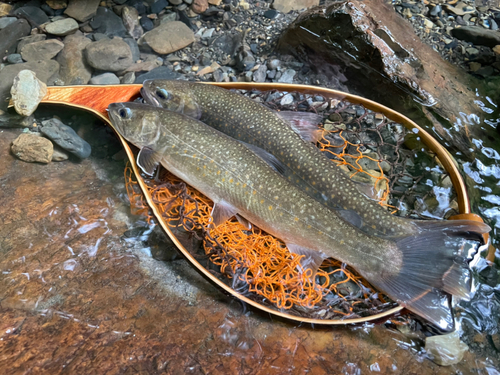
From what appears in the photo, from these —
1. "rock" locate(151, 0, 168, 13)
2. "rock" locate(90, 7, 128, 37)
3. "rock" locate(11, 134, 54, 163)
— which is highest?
"rock" locate(151, 0, 168, 13)

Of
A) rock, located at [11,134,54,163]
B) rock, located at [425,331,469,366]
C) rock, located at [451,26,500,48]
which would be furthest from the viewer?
rock, located at [451,26,500,48]

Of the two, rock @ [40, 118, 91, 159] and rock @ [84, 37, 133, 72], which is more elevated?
rock @ [84, 37, 133, 72]

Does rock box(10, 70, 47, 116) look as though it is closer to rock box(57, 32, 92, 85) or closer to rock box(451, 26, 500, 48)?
rock box(57, 32, 92, 85)

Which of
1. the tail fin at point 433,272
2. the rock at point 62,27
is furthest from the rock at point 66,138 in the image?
the tail fin at point 433,272

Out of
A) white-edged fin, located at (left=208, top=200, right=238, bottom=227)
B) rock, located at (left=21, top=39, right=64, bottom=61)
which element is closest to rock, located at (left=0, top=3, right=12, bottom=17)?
rock, located at (left=21, top=39, right=64, bottom=61)

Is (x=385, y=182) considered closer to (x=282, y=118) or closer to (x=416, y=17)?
(x=282, y=118)

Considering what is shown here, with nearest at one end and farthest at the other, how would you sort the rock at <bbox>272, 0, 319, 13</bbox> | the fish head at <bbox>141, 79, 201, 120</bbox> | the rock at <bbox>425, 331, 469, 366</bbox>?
1. the rock at <bbox>425, 331, 469, 366</bbox>
2. the fish head at <bbox>141, 79, 201, 120</bbox>
3. the rock at <bbox>272, 0, 319, 13</bbox>

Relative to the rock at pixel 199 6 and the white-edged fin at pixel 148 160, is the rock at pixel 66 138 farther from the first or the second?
the rock at pixel 199 6
